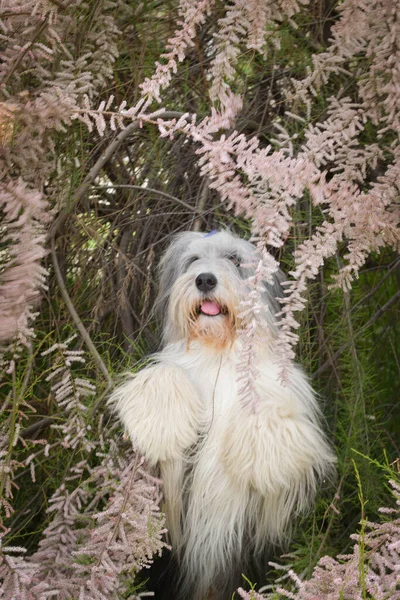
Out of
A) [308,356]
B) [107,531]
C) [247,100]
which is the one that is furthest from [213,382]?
[247,100]

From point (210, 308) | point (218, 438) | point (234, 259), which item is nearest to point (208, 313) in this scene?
point (210, 308)

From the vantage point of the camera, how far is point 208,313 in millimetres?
2154

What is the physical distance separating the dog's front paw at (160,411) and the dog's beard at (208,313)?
0.12 m

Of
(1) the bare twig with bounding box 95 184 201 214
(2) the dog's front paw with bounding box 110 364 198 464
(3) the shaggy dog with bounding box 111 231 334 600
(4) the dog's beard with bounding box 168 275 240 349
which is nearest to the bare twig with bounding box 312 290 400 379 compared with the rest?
(3) the shaggy dog with bounding box 111 231 334 600

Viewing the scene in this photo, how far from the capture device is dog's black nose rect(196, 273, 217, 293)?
2.14m

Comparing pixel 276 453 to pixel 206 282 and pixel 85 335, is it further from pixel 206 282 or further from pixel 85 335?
pixel 85 335

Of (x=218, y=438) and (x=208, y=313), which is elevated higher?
(x=208, y=313)

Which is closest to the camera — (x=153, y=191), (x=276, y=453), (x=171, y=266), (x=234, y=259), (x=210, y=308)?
(x=276, y=453)

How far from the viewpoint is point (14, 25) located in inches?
72.6

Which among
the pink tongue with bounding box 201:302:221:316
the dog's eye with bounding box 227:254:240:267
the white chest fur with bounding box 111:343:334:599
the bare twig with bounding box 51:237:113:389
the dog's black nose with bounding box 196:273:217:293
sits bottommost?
the white chest fur with bounding box 111:343:334:599

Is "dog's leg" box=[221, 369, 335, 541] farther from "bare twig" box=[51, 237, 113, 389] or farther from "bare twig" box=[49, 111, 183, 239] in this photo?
"bare twig" box=[49, 111, 183, 239]

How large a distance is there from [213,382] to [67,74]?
0.88 metres

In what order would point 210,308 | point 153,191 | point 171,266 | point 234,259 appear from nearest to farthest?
point 210,308
point 234,259
point 171,266
point 153,191

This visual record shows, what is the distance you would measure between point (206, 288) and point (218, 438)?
0.40 metres
